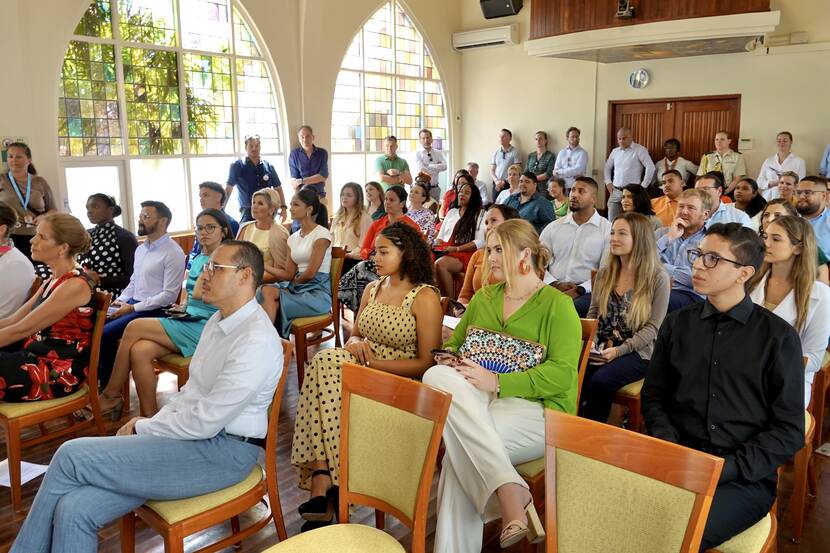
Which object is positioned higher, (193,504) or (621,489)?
(621,489)

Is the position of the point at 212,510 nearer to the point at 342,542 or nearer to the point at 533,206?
the point at 342,542

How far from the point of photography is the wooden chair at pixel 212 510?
6.61ft

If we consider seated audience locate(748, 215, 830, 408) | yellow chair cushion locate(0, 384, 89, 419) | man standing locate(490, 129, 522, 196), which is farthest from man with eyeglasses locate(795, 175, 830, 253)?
man standing locate(490, 129, 522, 196)

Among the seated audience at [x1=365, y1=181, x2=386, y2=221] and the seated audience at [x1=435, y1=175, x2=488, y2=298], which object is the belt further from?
the seated audience at [x1=365, y1=181, x2=386, y2=221]

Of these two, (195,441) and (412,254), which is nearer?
(195,441)

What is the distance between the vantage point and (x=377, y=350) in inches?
120

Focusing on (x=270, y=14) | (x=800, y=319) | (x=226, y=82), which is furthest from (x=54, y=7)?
(x=800, y=319)

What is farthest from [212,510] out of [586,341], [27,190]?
[27,190]

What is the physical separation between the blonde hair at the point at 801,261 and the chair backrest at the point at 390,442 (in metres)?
1.71

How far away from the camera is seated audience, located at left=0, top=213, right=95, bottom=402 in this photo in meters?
2.94

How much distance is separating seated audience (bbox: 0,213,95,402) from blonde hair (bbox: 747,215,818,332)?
2.98m

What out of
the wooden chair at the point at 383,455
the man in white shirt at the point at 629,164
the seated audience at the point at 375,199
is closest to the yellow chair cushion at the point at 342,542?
the wooden chair at the point at 383,455

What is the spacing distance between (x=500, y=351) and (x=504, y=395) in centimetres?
21

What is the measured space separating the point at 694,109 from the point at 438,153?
372cm
